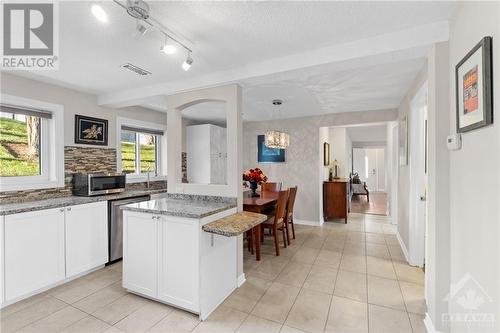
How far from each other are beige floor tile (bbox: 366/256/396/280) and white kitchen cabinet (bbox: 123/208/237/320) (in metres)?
1.71

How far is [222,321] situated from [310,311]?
772 millimetres

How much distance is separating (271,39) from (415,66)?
1.61 m

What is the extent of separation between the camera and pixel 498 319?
1.10 m

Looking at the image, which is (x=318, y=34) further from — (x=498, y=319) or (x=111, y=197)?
(x=111, y=197)

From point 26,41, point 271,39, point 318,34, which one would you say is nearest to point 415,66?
point 318,34

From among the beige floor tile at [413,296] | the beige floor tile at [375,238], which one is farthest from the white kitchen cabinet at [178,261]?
the beige floor tile at [375,238]

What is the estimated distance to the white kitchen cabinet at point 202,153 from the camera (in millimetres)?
5109

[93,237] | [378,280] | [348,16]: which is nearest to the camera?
[348,16]

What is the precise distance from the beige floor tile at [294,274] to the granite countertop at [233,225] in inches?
33.9

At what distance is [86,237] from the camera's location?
9.28ft

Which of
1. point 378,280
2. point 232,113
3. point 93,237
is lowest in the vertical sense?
point 378,280

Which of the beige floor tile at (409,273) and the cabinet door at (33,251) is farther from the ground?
the cabinet door at (33,251)

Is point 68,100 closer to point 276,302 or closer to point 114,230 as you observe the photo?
point 114,230

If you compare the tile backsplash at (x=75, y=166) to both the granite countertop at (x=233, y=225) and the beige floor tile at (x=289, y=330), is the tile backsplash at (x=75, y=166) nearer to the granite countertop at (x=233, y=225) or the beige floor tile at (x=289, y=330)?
the granite countertop at (x=233, y=225)
